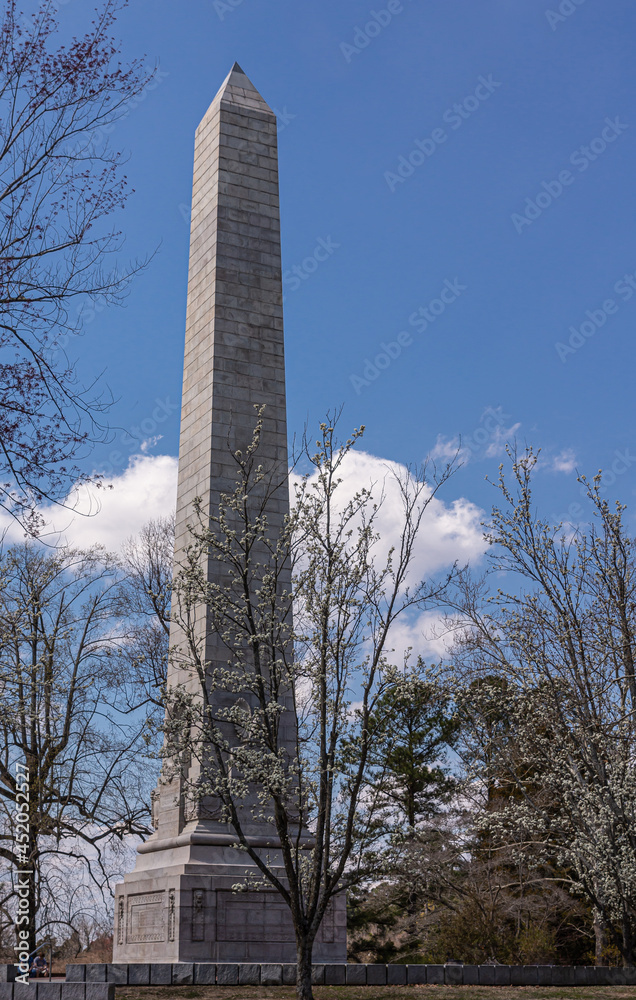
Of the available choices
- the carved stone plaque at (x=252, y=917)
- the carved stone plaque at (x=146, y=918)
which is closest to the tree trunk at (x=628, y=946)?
the carved stone plaque at (x=252, y=917)

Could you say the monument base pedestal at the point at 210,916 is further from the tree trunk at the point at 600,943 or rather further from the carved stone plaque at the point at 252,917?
the tree trunk at the point at 600,943

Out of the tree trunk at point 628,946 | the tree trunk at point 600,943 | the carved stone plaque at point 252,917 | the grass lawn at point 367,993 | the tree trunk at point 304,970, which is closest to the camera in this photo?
the tree trunk at point 304,970

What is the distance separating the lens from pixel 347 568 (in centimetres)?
1308

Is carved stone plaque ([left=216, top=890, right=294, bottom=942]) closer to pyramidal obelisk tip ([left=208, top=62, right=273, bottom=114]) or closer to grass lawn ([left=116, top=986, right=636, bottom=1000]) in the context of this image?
grass lawn ([left=116, top=986, right=636, bottom=1000])

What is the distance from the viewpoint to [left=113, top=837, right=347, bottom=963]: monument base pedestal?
1482 cm

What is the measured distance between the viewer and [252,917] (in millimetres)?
15305

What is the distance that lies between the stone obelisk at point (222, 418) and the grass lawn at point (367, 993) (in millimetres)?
1956

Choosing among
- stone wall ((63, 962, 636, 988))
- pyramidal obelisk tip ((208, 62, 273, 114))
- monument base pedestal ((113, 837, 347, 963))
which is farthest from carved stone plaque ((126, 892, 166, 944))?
pyramidal obelisk tip ((208, 62, 273, 114))

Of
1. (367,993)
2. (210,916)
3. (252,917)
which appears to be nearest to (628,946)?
(367,993)

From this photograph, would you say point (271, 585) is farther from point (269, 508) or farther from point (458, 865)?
point (458, 865)

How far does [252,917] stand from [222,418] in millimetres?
7970

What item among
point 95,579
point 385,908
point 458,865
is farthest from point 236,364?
point 385,908

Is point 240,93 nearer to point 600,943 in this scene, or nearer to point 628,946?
point 628,946

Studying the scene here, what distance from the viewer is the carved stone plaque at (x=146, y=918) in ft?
A: 50.5
